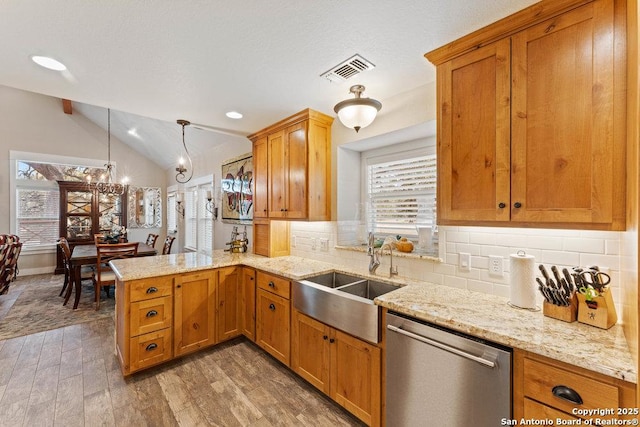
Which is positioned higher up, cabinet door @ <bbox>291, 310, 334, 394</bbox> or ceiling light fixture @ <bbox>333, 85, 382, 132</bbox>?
ceiling light fixture @ <bbox>333, 85, 382, 132</bbox>

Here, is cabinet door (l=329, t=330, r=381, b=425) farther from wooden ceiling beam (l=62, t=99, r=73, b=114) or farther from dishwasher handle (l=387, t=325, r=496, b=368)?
wooden ceiling beam (l=62, t=99, r=73, b=114)

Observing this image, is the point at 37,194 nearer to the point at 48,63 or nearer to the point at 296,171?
the point at 48,63

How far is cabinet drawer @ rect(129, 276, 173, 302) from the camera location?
7.43 feet

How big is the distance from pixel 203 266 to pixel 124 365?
98cm

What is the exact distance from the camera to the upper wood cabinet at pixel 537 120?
3.86 feet

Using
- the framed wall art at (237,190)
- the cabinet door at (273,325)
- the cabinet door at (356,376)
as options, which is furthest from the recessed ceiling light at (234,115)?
the cabinet door at (356,376)

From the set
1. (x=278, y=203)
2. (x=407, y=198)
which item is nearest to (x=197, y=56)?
(x=278, y=203)

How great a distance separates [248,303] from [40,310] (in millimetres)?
3365

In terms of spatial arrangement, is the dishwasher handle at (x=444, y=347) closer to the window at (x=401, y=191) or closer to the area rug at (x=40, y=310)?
the window at (x=401, y=191)

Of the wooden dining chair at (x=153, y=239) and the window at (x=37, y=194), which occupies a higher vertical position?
the window at (x=37, y=194)

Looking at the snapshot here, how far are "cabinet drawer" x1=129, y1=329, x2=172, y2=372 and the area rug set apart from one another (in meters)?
1.91

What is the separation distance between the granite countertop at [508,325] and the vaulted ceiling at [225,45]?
5.03ft

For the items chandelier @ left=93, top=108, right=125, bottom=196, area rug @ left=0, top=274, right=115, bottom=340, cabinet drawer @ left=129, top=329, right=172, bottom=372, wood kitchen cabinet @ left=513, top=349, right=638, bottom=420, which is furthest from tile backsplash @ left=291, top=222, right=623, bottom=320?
chandelier @ left=93, top=108, right=125, bottom=196

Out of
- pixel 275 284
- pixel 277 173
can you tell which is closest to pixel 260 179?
pixel 277 173
